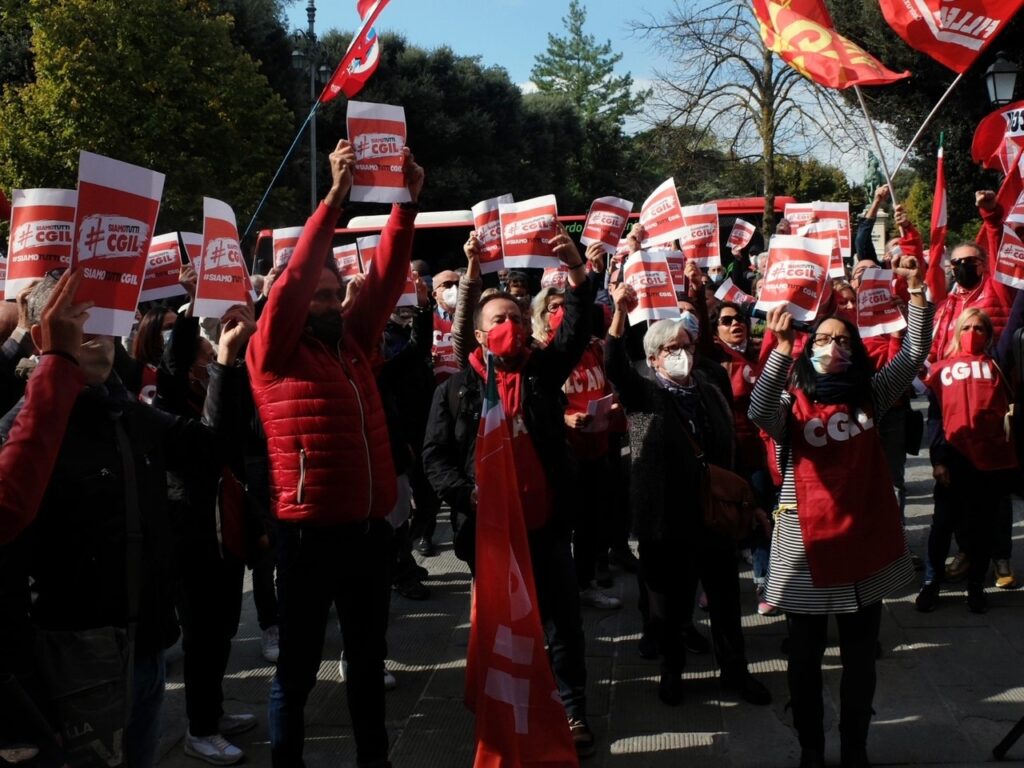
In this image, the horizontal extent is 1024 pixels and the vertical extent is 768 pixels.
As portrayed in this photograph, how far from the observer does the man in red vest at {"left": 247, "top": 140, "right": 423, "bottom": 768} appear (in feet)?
11.6

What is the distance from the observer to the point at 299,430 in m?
3.54

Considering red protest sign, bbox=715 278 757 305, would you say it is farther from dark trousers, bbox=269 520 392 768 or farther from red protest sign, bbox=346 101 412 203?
dark trousers, bbox=269 520 392 768

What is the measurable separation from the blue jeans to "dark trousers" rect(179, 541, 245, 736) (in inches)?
39.1

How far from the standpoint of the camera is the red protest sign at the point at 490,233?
588cm

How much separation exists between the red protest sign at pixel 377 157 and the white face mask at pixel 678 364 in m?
1.43

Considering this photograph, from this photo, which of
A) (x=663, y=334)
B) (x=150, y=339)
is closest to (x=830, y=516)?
(x=663, y=334)

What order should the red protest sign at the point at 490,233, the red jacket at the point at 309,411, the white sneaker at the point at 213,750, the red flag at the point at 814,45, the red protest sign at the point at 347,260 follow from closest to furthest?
the red jacket at the point at 309,411, the white sneaker at the point at 213,750, the red protest sign at the point at 490,233, the red flag at the point at 814,45, the red protest sign at the point at 347,260

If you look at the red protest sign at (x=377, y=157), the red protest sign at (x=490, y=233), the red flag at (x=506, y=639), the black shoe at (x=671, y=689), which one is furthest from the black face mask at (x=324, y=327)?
the black shoe at (x=671, y=689)

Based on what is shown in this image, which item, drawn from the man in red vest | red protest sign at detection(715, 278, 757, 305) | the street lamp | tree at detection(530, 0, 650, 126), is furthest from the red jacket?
tree at detection(530, 0, 650, 126)

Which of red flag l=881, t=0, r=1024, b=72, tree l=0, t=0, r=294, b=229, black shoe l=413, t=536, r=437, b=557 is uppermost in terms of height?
tree l=0, t=0, r=294, b=229

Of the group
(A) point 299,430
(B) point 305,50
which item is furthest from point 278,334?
(B) point 305,50

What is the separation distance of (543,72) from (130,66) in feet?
173

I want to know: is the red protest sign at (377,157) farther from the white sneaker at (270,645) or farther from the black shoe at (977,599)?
the black shoe at (977,599)

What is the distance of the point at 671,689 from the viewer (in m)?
4.75
